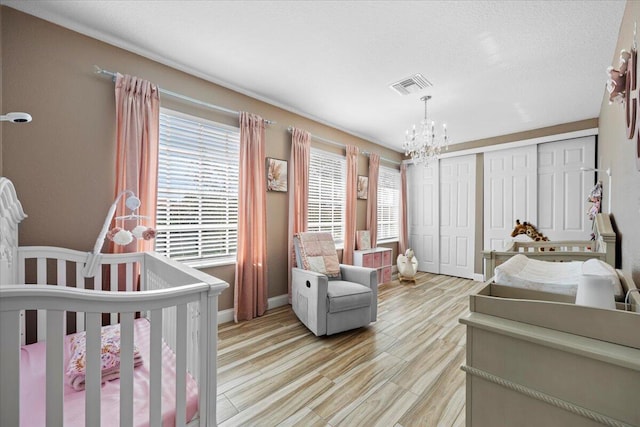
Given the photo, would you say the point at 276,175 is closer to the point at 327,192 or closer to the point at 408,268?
the point at 327,192

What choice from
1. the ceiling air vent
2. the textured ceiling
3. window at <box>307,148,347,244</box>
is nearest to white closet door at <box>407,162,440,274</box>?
window at <box>307,148,347,244</box>

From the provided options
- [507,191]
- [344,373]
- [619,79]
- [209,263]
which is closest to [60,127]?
[209,263]

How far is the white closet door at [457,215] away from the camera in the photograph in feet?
15.6

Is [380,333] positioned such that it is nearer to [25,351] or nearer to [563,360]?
[563,360]

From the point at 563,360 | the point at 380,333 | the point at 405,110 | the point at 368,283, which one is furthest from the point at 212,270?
the point at 405,110

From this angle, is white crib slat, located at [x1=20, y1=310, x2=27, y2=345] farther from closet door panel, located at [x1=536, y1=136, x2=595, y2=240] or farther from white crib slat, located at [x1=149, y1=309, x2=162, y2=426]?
closet door panel, located at [x1=536, y1=136, x2=595, y2=240]

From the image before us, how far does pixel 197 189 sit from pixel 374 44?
210 centimetres

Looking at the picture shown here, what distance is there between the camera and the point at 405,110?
11.3 ft

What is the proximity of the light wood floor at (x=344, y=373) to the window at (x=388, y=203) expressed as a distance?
2351 millimetres

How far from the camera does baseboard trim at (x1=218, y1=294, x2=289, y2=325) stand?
8.95ft

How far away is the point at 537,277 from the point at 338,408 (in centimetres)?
132

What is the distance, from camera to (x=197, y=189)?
2.65 meters

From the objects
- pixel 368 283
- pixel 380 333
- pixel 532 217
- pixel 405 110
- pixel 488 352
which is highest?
pixel 405 110

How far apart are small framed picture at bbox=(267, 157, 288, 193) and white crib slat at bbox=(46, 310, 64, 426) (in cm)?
247
